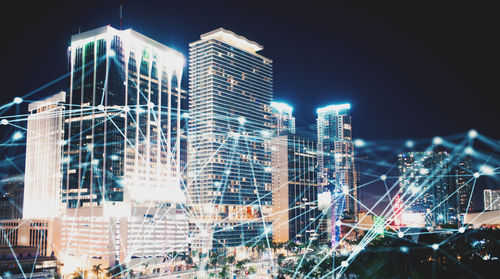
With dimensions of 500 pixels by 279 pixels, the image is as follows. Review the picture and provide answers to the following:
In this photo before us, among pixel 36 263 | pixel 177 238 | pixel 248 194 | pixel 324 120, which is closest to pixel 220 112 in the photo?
pixel 248 194

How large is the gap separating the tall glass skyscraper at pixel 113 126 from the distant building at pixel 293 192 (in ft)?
111

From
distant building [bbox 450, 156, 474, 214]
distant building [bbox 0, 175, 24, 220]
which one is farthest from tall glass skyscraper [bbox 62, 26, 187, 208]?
distant building [bbox 450, 156, 474, 214]

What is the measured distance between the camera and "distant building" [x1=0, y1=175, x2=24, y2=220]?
99.8 metres

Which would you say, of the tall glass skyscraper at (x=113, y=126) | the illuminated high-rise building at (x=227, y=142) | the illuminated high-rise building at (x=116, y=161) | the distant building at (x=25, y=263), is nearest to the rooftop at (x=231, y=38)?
the illuminated high-rise building at (x=227, y=142)

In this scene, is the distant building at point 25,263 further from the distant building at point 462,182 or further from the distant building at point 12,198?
the distant building at point 462,182

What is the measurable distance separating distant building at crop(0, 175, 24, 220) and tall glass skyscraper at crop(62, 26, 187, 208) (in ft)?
120

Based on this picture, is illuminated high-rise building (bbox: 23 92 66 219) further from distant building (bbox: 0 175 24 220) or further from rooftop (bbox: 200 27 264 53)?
rooftop (bbox: 200 27 264 53)

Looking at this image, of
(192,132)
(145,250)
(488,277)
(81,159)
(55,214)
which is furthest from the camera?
(192,132)

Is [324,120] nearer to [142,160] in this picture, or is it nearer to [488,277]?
[142,160]

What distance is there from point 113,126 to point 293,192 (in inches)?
2057

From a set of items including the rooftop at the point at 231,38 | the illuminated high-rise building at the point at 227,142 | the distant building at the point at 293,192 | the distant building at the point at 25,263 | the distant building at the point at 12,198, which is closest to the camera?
the distant building at the point at 25,263

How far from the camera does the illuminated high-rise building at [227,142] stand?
8800 centimetres

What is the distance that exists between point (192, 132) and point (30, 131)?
31789 millimetres

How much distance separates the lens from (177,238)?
7081 cm
